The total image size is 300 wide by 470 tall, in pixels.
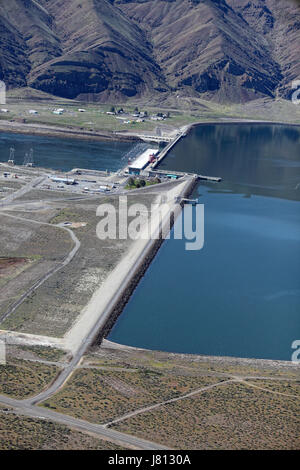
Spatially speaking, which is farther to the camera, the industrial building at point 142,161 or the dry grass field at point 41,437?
the industrial building at point 142,161

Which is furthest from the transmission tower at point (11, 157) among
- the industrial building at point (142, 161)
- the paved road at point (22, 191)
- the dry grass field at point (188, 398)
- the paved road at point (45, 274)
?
the dry grass field at point (188, 398)

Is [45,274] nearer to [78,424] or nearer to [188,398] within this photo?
[188,398]

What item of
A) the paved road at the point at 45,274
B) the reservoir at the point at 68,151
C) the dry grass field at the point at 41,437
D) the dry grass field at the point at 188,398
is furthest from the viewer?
the reservoir at the point at 68,151

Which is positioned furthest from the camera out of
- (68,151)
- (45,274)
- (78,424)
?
(68,151)

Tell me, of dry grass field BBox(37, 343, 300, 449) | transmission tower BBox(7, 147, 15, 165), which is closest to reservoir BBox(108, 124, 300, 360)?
dry grass field BBox(37, 343, 300, 449)

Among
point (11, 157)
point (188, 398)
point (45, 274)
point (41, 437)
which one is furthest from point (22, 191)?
point (41, 437)

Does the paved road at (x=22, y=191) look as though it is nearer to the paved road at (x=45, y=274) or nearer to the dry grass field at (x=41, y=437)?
the paved road at (x=45, y=274)
